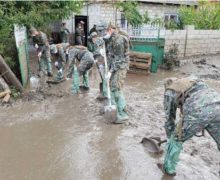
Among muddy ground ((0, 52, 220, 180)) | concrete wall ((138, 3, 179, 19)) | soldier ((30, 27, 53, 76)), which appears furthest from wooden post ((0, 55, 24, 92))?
concrete wall ((138, 3, 179, 19))

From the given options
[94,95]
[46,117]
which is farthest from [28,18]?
[46,117]

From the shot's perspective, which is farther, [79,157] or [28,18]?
[28,18]

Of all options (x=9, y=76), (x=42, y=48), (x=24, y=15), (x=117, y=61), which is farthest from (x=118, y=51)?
(x=24, y=15)

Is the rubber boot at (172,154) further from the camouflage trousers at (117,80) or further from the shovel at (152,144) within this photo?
the camouflage trousers at (117,80)

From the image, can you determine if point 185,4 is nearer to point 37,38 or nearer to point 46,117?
point 37,38

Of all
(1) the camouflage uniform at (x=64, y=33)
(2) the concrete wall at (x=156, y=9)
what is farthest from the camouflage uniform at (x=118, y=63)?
(2) the concrete wall at (x=156, y=9)

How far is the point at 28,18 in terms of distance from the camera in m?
11.6

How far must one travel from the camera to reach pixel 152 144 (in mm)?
6043

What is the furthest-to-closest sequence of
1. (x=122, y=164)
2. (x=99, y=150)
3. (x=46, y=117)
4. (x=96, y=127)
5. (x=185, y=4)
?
(x=185, y=4)
(x=46, y=117)
(x=96, y=127)
(x=99, y=150)
(x=122, y=164)

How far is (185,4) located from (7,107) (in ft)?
53.2

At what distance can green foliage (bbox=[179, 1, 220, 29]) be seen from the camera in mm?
18578

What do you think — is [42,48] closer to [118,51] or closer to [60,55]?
[60,55]

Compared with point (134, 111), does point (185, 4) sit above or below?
above

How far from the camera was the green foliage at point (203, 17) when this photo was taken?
18.6 m
